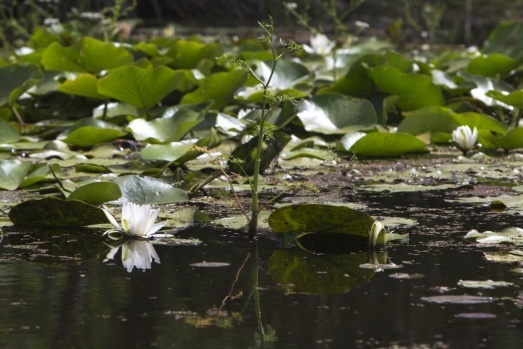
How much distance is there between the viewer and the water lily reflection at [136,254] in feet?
5.59

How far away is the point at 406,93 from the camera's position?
3.43 metres

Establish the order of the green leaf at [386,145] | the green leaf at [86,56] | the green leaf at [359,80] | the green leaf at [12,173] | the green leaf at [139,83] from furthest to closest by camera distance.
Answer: the green leaf at [86,56], the green leaf at [359,80], the green leaf at [139,83], the green leaf at [386,145], the green leaf at [12,173]

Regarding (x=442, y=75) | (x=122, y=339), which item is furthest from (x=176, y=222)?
(x=442, y=75)

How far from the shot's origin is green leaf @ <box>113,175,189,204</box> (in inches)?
86.2

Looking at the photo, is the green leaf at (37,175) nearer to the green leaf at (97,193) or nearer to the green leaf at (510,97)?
the green leaf at (97,193)

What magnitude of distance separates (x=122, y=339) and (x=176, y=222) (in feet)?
2.63

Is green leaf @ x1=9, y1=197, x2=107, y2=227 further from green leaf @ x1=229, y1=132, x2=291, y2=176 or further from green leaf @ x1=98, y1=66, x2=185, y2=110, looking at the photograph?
green leaf @ x1=98, y1=66, x2=185, y2=110

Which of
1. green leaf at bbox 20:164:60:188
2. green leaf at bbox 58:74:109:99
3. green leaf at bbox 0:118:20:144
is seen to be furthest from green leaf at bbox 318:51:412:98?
green leaf at bbox 20:164:60:188

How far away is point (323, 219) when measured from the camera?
1834 millimetres

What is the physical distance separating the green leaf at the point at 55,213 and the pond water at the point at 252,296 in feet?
0.11

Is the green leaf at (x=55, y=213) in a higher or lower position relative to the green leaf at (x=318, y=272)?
higher

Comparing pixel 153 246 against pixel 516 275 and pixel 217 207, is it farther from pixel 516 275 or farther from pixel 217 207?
pixel 516 275

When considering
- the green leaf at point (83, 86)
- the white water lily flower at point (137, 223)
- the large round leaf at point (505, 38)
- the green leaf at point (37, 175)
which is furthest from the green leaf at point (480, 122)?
the large round leaf at point (505, 38)

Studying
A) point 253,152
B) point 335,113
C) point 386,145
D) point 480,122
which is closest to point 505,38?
point 480,122
